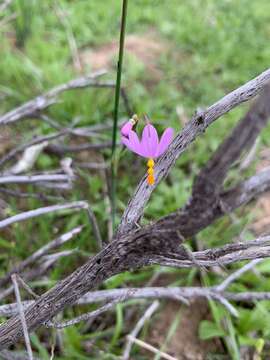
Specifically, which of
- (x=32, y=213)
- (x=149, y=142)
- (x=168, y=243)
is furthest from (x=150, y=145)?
(x=32, y=213)

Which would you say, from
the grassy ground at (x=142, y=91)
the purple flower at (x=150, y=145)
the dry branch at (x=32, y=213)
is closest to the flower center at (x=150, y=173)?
the purple flower at (x=150, y=145)

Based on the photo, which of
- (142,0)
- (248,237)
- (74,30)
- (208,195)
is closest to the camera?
(208,195)

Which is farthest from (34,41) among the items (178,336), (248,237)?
(178,336)

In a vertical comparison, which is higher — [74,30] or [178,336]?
[74,30]

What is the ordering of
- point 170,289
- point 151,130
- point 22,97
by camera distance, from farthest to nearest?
point 22,97
point 170,289
point 151,130

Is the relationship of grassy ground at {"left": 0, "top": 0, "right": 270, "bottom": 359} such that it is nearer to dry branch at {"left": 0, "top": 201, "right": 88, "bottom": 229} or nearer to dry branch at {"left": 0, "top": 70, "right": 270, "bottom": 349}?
dry branch at {"left": 0, "top": 201, "right": 88, "bottom": 229}

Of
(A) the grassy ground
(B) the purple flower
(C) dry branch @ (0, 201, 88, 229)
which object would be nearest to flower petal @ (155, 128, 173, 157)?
(B) the purple flower

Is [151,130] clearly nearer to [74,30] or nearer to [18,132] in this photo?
[18,132]
